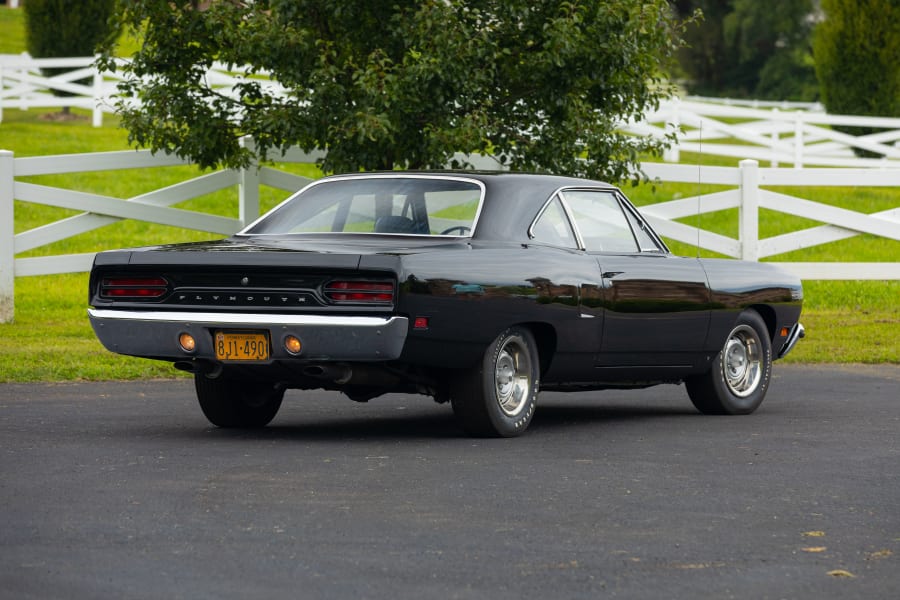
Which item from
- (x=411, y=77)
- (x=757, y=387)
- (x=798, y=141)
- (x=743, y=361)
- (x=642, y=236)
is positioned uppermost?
(x=411, y=77)

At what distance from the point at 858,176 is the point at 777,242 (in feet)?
4.77

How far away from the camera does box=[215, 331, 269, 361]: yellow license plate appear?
8.82 metres

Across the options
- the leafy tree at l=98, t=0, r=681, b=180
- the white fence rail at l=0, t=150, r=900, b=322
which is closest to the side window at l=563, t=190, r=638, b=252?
the leafy tree at l=98, t=0, r=681, b=180

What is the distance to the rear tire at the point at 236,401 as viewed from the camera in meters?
9.95

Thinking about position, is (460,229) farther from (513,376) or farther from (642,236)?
(642,236)

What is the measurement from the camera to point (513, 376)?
31.3 ft

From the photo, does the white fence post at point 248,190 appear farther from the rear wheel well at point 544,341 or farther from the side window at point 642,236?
the rear wheel well at point 544,341

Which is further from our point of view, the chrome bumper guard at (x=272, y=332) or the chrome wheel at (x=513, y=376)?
the chrome wheel at (x=513, y=376)

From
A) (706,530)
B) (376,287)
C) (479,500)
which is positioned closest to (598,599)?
(706,530)

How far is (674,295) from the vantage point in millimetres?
10594

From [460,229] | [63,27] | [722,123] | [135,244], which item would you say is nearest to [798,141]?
[722,123]

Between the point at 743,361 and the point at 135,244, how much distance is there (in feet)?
45.0

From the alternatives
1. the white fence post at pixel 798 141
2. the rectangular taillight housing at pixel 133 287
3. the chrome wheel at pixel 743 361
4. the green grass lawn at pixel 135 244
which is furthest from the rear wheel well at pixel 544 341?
the white fence post at pixel 798 141

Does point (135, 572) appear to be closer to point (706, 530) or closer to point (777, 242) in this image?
point (706, 530)
